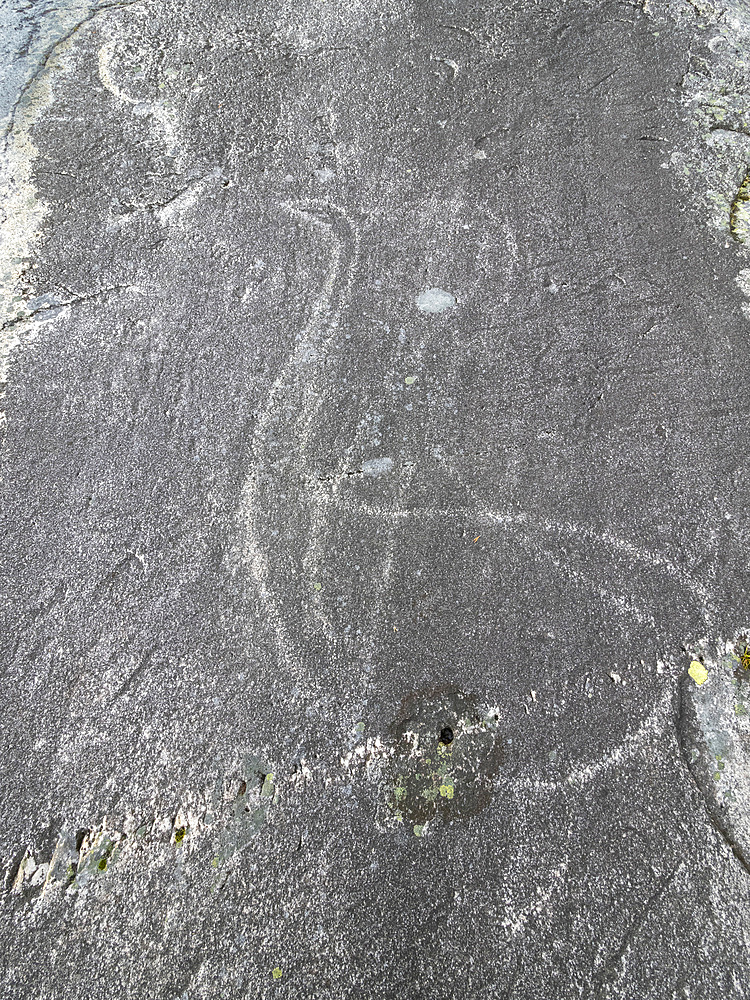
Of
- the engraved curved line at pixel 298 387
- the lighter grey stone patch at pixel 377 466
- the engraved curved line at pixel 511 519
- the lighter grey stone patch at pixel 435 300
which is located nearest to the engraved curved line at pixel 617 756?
the engraved curved line at pixel 511 519

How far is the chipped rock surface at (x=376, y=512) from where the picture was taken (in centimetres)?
155

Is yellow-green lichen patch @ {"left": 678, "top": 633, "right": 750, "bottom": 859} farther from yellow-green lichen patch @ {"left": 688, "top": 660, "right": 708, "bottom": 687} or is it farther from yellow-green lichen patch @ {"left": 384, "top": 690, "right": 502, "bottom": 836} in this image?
yellow-green lichen patch @ {"left": 384, "top": 690, "right": 502, "bottom": 836}

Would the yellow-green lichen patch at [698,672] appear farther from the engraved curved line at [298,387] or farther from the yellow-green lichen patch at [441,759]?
the engraved curved line at [298,387]

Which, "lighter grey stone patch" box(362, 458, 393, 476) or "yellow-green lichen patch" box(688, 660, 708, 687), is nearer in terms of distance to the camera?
"yellow-green lichen patch" box(688, 660, 708, 687)

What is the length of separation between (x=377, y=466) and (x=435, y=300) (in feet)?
2.30

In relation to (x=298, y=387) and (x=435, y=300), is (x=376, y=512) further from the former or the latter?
(x=435, y=300)

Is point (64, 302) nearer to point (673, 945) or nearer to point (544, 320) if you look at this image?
point (544, 320)

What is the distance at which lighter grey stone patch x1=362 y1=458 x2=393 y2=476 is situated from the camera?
2121mm

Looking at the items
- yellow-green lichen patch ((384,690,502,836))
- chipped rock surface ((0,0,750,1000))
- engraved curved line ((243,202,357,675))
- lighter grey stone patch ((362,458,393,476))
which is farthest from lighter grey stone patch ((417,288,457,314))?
yellow-green lichen patch ((384,690,502,836))

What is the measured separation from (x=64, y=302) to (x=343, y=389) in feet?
3.33

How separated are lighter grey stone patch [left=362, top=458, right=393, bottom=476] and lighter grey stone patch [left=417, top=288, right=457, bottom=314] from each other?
621 mm

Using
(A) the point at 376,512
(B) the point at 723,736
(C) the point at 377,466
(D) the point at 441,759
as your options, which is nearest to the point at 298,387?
(C) the point at 377,466

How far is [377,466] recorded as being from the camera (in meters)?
2.13

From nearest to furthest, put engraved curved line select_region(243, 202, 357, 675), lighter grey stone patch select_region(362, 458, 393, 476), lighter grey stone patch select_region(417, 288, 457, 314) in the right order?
engraved curved line select_region(243, 202, 357, 675), lighter grey stone patch select_region(362, 458, 393, 476), lighter grey stone patch select_region(417, 288, 457, 314)
